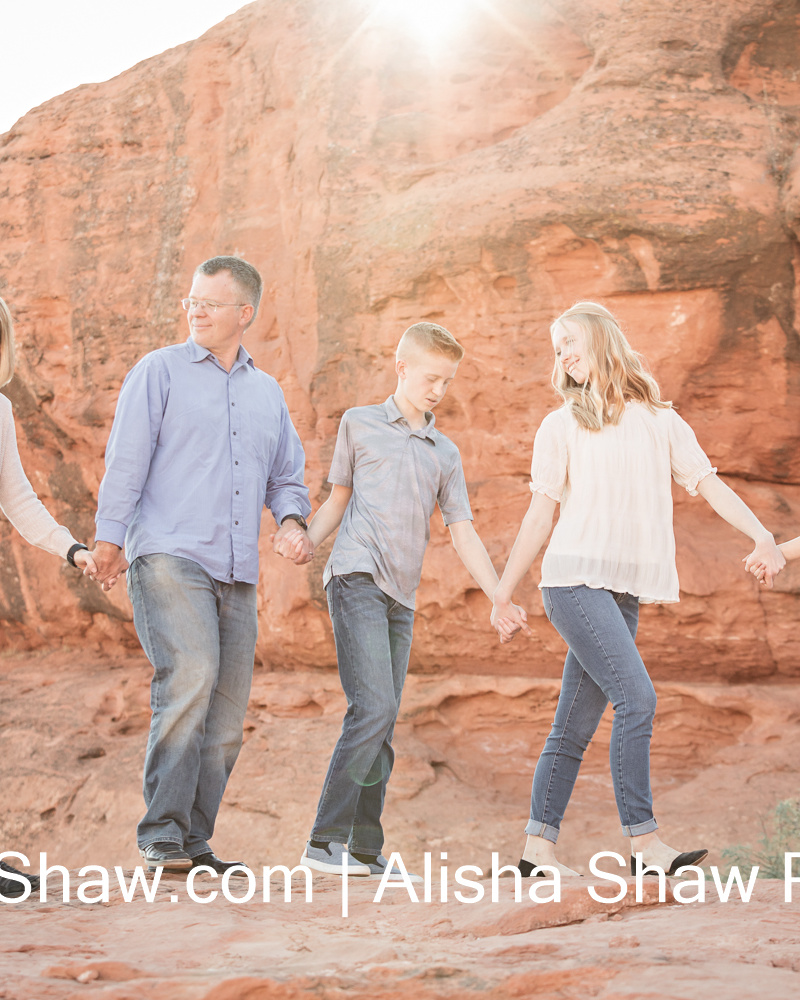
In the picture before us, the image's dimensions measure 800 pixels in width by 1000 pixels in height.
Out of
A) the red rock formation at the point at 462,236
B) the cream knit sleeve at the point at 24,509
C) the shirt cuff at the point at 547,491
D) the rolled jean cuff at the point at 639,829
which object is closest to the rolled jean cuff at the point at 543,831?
the rolled jean cuff at the point at 639,829

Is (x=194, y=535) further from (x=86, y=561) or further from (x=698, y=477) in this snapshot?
(x=698, y=477)

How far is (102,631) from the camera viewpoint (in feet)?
29.7

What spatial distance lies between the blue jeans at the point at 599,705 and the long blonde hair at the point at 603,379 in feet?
2.16

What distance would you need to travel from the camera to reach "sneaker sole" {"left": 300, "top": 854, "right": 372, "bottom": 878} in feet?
11.3

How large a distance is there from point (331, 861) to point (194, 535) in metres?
1.26

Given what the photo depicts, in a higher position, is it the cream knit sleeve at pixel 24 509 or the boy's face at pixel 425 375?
Result: the boy's face at pixel 425 375

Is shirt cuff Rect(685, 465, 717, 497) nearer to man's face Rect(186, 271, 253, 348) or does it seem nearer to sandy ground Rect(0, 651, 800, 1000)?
sandy ground Rect(0, 651, 800, 1000)

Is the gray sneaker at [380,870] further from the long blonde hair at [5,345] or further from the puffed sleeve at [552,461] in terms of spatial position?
the long blonde hair at [5,345]

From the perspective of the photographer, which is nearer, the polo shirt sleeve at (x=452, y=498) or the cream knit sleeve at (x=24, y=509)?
the cream knit sleeve at (x=24, y=509)

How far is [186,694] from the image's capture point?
11.0ft

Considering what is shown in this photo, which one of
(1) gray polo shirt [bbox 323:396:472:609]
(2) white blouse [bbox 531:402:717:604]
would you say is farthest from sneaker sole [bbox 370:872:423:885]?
(2) white blouse [bbox 531:402:717:604]

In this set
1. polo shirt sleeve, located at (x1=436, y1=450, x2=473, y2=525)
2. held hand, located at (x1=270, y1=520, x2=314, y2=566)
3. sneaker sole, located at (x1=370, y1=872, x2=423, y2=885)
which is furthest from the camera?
polo shirt sleeve, located at (x1=436, y1=450, x2=473, y2=525)

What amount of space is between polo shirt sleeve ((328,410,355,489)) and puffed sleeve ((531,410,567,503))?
758 millimetres

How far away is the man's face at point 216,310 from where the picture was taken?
3.79 m
